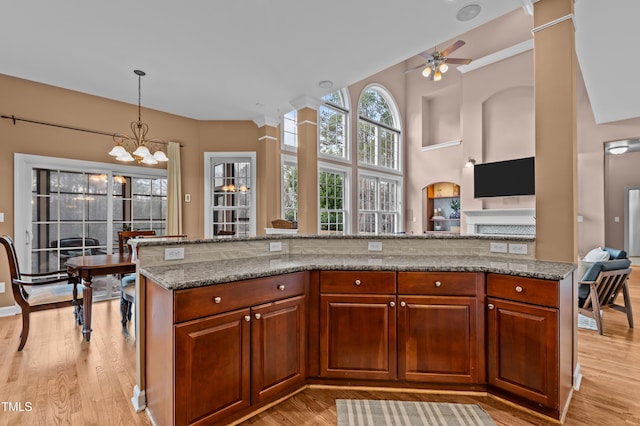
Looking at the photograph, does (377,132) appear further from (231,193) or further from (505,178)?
(231,193)

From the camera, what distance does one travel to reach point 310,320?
2131 millimetres

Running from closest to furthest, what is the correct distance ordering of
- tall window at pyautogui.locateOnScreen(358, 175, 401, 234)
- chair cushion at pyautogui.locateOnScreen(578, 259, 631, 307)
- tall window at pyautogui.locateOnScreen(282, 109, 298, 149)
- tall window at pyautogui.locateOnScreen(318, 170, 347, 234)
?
chair cushion at pyautogui.locateOnScreen(578, 259, 631, 307), tall window at pyautogui.locateOnScreen(282, 109, 298, 149), tall window at pyautogui.locateOnScreen(318, 170, 347, 234), tall window at pyautogui.locateOnScreen(358, 175, 401, 234)

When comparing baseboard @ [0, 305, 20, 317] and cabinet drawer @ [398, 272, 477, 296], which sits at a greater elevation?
cabinet drawer @ [398, 272, 477, 296]

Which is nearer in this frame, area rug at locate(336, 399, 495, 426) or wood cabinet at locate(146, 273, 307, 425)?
wood cabinet at locate(146, 273, 307, 425)

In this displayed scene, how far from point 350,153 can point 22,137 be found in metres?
5.72

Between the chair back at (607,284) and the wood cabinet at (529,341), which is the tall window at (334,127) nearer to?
the chair back at (607,284)

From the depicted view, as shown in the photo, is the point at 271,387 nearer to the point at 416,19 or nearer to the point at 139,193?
the point at 416,19

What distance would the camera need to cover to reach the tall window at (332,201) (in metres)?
7.00

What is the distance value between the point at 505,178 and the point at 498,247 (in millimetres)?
4905

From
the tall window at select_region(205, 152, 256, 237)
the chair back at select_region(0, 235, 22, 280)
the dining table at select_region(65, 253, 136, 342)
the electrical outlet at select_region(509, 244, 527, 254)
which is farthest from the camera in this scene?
the tall window at select_region(205, 152, 256, 237)

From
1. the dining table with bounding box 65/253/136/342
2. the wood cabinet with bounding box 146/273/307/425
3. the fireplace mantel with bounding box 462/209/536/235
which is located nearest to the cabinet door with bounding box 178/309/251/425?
the wood cabinet with bounding box 146/273/307/425

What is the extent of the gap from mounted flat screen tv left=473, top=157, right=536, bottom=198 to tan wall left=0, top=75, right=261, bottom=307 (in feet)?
16.0

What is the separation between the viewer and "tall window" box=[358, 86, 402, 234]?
311 inches

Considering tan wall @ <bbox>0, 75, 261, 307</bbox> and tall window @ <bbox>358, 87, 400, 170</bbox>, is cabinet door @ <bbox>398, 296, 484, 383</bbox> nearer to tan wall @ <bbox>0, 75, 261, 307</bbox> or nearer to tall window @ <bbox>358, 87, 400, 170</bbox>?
tan wall @ <bbox>0, 75, 261, 307</bbox>
